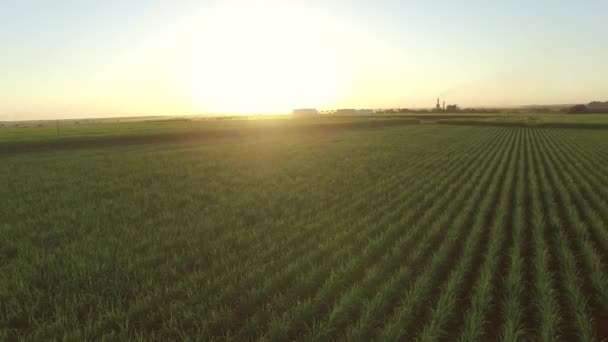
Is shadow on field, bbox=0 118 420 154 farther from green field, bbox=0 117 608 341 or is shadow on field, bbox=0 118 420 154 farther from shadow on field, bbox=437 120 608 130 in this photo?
shadow on field, bbox=437 120 608 130

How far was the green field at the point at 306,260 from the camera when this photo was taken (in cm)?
401

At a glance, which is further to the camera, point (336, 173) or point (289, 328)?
point (336, 173)

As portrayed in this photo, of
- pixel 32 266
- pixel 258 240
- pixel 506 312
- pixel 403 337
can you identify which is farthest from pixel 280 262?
pixel 32 266

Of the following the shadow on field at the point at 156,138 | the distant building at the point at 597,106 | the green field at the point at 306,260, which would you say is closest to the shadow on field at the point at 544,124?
the shadow on field at the point at 156,138

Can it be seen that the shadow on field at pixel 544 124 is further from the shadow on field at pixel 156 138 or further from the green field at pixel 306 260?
the green field at pixel 306 260

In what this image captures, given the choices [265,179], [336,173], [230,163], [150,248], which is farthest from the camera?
[230,163]

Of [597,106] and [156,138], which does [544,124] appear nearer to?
[156,138]

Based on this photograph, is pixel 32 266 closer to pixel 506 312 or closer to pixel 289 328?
pixel 289 328

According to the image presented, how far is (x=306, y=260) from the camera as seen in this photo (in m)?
5.68

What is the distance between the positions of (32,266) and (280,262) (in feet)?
14.6

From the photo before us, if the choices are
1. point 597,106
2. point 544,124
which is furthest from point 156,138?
point 597,106

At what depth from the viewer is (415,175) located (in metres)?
14.3

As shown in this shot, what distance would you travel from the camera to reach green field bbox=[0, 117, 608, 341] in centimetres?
401

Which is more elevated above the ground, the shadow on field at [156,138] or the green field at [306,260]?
the shadow on field at [156,138]
